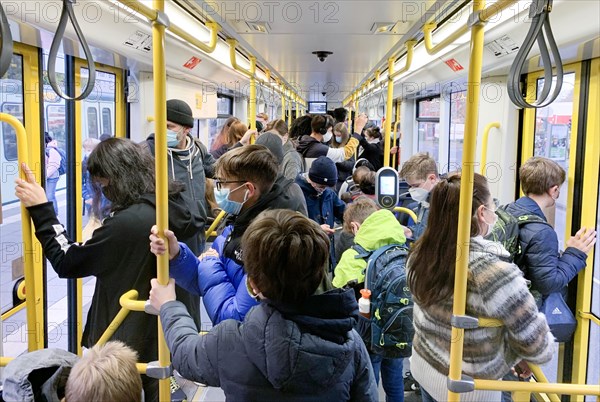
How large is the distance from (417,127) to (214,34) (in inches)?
221

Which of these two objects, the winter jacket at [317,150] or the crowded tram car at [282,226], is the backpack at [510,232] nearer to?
the crowded tram car at [282,226]

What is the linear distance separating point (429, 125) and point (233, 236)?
554cm

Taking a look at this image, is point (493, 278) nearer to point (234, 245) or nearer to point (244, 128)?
point (234, 245)

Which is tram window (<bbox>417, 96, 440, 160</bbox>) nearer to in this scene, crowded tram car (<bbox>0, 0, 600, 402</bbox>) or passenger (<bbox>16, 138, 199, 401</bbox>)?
crowded tram car (<bbox>0, 0, 600, 402</bbox>)

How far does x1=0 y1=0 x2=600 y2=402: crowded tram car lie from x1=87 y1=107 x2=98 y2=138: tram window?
0.02 metres

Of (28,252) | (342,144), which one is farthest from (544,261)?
(342,144)

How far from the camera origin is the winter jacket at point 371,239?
8.30ft

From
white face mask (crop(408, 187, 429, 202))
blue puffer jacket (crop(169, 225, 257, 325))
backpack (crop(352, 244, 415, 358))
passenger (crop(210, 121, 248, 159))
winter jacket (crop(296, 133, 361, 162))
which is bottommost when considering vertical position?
backpack (crop(352, 244, 415, 358))

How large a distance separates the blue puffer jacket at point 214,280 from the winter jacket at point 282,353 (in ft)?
0.81

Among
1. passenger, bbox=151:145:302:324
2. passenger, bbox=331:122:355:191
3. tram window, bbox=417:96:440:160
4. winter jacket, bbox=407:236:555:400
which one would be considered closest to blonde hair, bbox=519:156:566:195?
winter jacket, bbox=407:236:555:400

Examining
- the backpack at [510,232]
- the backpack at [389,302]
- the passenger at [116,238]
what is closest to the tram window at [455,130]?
the backpack at [510,232]

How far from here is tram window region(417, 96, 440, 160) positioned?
→ 6391 mm

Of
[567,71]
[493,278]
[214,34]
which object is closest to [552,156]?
[567,71]

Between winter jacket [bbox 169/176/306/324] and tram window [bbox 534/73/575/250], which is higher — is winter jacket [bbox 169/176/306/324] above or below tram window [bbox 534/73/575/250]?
below
